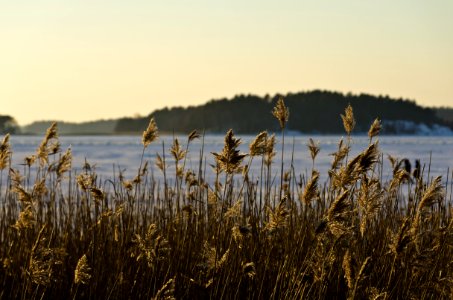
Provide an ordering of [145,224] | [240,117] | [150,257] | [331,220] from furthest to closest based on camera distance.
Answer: [240,117]
[145,224]
[150,257]
[331,220]

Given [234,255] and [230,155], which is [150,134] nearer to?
[234,255]

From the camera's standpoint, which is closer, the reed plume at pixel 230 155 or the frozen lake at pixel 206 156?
the reed plume at pixel 230 155

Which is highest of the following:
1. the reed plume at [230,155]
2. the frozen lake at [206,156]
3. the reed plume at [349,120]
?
the reed plume at [349,120]

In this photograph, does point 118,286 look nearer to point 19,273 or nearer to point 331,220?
point 19,273

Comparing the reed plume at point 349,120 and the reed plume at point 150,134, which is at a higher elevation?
the reed plume at point 349,120

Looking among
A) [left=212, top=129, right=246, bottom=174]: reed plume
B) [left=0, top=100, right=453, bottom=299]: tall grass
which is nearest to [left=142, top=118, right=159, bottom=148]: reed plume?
[left=0, top=100, right=453, bottom=299]: tall grass

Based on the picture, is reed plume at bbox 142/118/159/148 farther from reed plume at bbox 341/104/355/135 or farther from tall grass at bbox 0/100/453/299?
reed plume at bbox 341/104/355/135

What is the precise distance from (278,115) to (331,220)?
1345mm

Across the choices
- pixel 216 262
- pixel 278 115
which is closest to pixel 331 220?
pixel 216 262

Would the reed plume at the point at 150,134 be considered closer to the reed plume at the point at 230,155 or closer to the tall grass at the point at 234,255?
the tall grass at the point at 234,255

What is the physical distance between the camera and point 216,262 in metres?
3.75

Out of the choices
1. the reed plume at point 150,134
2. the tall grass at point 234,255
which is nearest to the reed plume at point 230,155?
the tall grass at point 234,255

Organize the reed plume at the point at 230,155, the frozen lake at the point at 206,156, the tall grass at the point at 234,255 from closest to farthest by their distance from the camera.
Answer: the reed plume at the point at 230,155
the tall grass at the point at 234,255
the frozen lake at the point at 206,156

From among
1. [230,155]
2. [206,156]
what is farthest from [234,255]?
[206,156]
